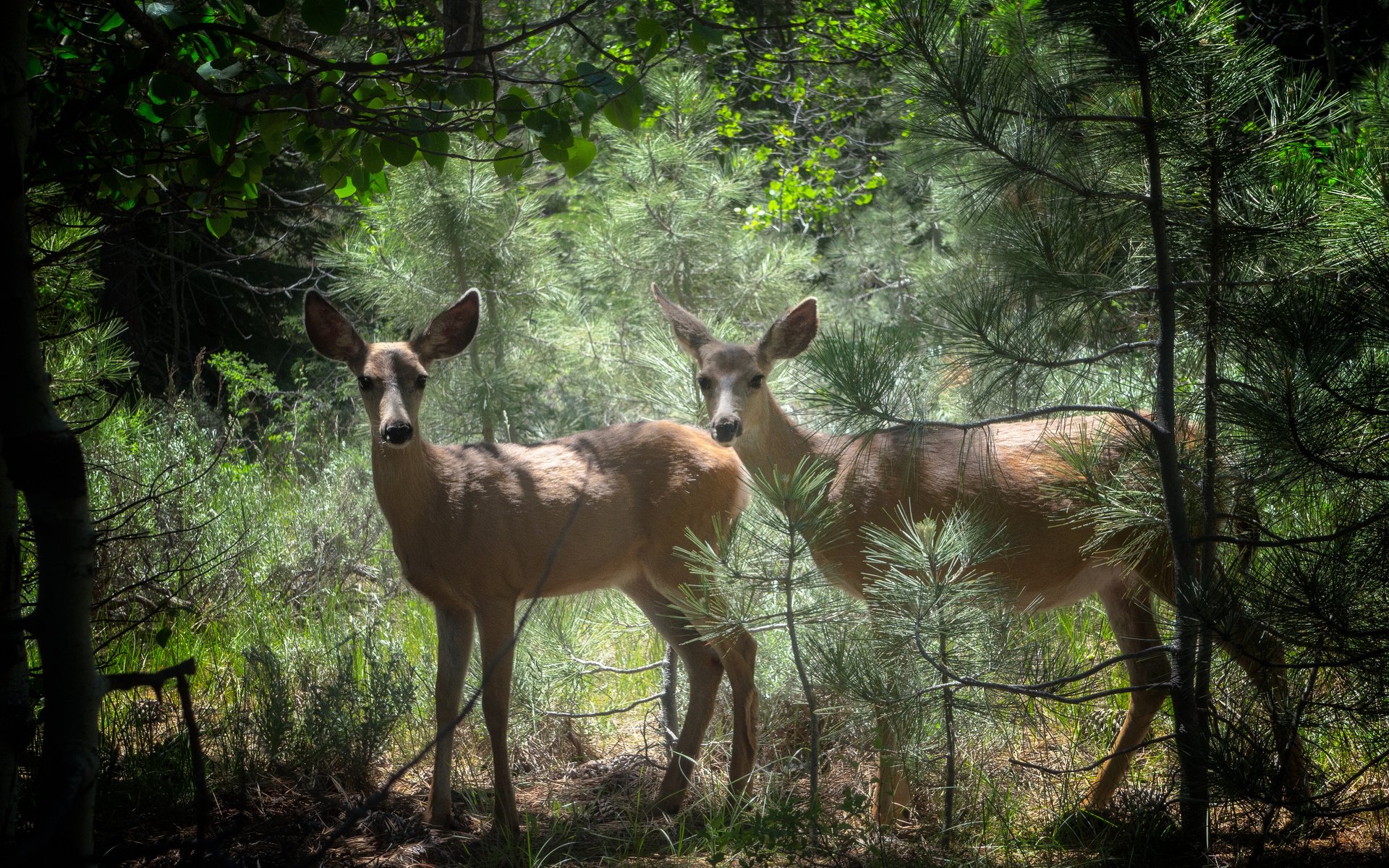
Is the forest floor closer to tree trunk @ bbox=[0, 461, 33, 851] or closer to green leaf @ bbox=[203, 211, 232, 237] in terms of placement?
tree trunk @ bbox=[0, 461, 33, 851]

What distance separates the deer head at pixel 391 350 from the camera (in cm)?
479

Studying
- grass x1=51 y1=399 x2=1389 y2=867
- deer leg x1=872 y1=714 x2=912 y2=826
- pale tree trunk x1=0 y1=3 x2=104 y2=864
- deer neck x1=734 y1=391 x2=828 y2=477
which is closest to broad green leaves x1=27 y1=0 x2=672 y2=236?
pale tree trunk x1=0 y1=3 x2=104 y2=864

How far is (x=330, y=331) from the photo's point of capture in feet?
16.0

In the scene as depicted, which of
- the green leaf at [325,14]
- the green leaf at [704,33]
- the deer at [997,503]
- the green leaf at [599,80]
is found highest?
the green leaf at [704,33]

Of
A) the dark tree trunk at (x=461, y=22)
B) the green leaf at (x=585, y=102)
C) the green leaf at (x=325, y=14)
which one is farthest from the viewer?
the dark tree trunk at (x=461, y=22)

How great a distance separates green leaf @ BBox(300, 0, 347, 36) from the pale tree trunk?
728 mm

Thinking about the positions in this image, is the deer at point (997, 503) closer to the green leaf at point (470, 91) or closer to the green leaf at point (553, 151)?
the green leaf at point (553, 151)

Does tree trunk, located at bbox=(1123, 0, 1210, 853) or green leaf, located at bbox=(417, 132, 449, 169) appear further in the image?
green leaf, located at bbox=(417, 132, 449, 169)

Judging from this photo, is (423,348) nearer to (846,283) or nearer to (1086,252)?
(1086,252)

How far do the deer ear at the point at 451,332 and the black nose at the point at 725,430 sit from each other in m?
1.26

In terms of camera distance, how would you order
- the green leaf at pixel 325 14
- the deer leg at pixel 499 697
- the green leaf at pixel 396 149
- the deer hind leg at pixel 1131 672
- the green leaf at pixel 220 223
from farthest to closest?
the deer leg at pixel 499 697, the deer hind leg at pixel 1131 672, the green leaf at pixel 220 223, the green leaf at pixel 396 149, the green leaf at pixel 325 14

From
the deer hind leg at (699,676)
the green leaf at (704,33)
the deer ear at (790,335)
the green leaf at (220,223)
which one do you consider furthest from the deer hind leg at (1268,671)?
the green leaf at (220,223)

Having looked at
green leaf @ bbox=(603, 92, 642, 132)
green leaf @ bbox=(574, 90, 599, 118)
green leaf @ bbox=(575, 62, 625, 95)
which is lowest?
green leaf @ bbox=(574, 90, 599, 118)

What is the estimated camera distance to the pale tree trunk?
2117 millimetres
